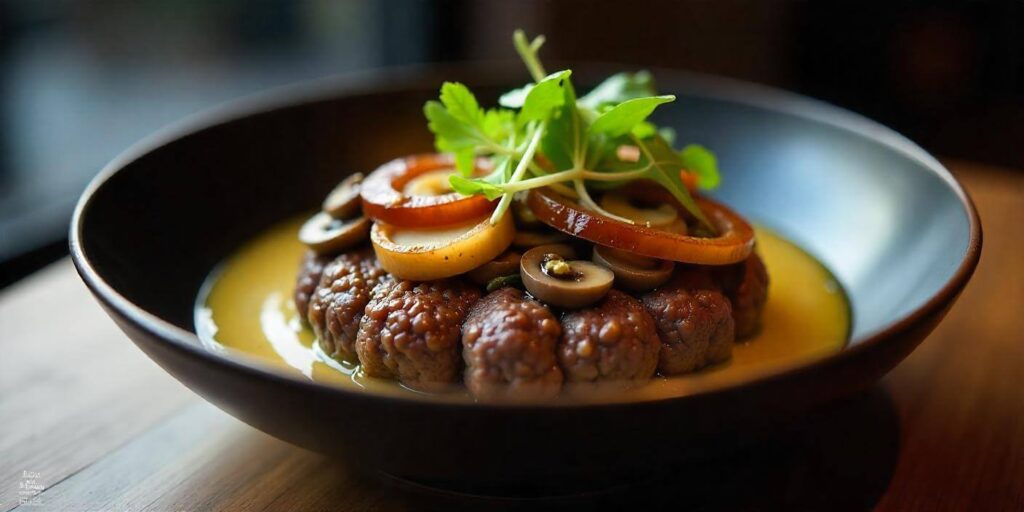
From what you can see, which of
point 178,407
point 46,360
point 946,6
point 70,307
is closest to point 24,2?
point 70,307

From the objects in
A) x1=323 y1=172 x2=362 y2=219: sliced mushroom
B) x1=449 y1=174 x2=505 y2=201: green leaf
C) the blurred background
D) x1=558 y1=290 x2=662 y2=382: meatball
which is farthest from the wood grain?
the blurred background

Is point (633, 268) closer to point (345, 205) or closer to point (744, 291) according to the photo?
point (744, 291)

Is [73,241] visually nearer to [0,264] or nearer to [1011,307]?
[0,264]

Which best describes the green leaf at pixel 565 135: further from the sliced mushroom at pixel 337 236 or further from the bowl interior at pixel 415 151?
the bowl interior at pixel 415 151

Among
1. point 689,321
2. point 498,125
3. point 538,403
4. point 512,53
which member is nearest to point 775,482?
point 689,321

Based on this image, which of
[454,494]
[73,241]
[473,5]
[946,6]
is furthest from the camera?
[473,5]
